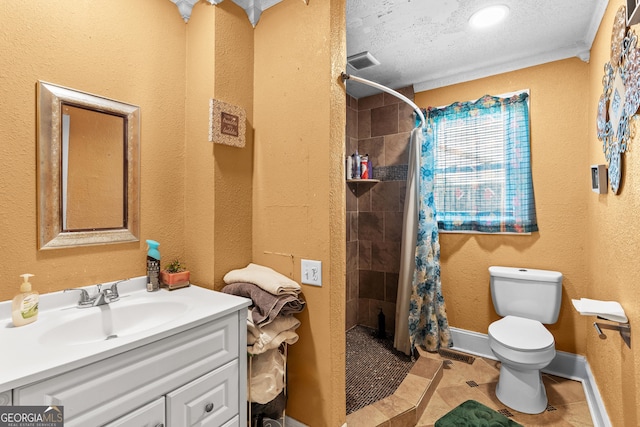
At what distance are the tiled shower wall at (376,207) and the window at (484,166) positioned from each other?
36 cm

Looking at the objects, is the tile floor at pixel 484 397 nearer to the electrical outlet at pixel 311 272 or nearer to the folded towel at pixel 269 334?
the folded towel at pixel 269 334

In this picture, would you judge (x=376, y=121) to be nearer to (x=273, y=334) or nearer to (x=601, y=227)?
(x=601, y=227)

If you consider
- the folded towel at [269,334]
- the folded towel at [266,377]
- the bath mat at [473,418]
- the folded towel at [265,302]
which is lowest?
the bath mat at [473,418]

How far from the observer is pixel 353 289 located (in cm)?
311

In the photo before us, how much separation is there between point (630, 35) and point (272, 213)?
1.85m

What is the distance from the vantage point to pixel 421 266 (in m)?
2.51

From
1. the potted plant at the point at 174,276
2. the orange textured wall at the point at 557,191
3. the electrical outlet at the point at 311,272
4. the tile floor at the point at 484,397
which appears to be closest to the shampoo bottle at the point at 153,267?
the potted plant at the point at 174,276

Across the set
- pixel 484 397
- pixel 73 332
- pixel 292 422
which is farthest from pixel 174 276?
Answer: pixel 484 397

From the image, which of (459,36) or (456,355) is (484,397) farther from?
(459,36)

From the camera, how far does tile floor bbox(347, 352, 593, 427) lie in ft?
6.07

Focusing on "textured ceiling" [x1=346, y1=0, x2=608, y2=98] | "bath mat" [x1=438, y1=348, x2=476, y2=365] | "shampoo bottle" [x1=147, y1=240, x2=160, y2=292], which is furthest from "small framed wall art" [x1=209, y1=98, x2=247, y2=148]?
"bath mat" [x1=438, y1=348, x2=476, y2=365]

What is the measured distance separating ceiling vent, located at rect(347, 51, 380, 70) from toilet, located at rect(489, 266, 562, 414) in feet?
6.45

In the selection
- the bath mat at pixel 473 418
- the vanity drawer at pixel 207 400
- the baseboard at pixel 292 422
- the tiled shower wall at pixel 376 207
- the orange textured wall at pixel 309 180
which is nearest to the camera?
the vanity drawer at pixel 207 400

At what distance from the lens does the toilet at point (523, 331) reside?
1.90m
